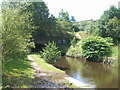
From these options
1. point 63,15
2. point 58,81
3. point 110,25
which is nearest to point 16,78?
point 58,81

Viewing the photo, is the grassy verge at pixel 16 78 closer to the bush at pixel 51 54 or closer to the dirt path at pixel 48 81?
the dirt path at pixel 48 81

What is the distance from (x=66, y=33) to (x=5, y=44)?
2738 cm

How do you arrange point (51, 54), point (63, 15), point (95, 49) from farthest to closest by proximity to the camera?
point (63, 15)
point (95, 49)
point (51, 54)

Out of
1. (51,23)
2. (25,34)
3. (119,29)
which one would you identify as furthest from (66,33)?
(25,34)

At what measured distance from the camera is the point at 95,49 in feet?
66.1

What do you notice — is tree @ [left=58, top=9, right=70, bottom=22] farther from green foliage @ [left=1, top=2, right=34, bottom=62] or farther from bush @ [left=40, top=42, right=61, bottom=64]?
green foliage @ [left=1, top=2, right=34, bottom=62]

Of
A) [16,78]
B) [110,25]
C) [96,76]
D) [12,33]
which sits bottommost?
[96,76]

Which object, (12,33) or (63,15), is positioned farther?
(63,15)

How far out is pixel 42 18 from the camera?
2922 cm

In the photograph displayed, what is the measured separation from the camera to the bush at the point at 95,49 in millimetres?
19500

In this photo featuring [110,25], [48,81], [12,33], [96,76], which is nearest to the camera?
[12,33]

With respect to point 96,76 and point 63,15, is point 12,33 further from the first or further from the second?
point 63,15

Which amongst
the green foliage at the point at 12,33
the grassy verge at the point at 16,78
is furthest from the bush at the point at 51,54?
the green foliage at the point at 12,33

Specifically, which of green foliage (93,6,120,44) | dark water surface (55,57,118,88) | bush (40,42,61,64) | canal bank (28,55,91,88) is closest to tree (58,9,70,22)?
green foliage (93,6,120,44)
